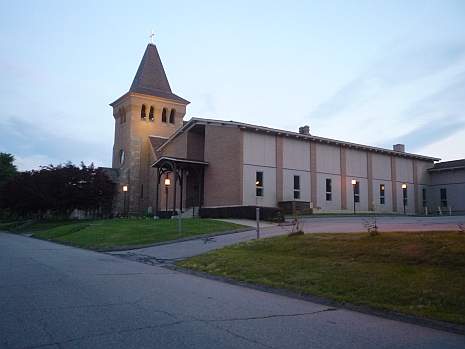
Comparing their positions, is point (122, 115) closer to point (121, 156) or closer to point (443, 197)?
point (121, 156)

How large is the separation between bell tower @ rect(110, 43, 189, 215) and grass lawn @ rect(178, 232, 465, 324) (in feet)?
137

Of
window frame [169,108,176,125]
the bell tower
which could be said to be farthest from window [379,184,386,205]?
window frame [169,108,176,125]

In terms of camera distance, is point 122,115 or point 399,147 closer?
point 399,147

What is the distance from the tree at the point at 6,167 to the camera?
75.2 metres

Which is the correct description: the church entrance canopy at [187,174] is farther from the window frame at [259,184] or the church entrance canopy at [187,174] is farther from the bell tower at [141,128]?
the bell tower at [141,128]

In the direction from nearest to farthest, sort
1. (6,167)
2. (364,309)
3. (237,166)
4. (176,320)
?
1. (176,320)
2. (364,309)
3. (237,166)
4. (6,167)

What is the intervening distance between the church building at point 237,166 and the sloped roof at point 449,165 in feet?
2.90

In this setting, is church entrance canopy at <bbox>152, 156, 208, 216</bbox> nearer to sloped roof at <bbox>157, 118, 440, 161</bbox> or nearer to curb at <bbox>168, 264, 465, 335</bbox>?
sloped roof at <bbox>157, 118, 440, 161</bbox>

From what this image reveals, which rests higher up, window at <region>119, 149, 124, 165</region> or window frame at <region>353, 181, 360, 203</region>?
window at <region>119, 149, 124, 165</region>

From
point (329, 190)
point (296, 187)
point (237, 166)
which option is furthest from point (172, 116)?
point (237, 166)

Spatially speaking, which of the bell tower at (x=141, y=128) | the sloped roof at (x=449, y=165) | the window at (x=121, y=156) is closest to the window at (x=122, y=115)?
the bell tower at (x=141, y=128)

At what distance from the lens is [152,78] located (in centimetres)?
6081

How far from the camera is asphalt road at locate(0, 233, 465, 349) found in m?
6.18

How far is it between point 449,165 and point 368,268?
46.4m
